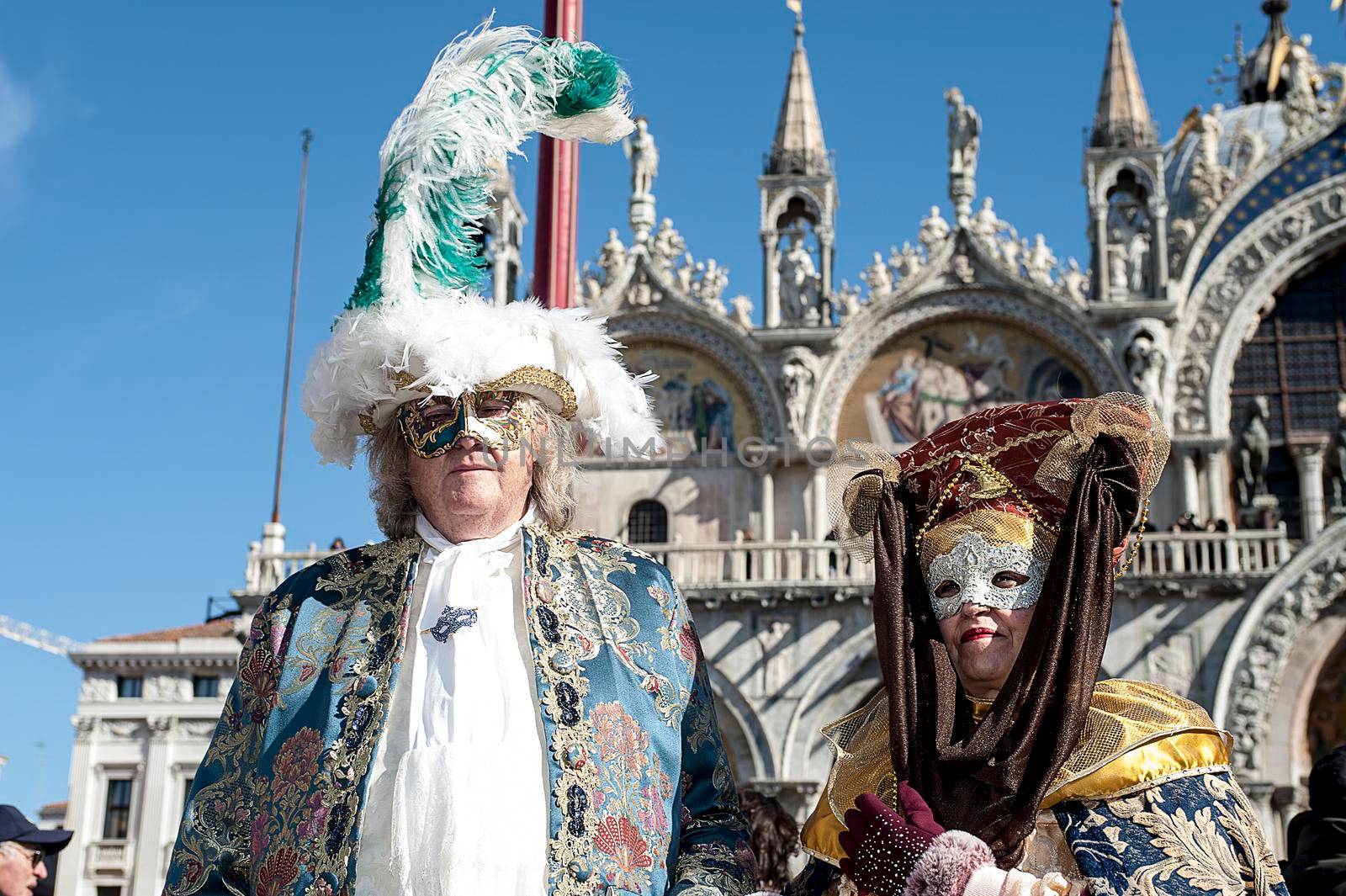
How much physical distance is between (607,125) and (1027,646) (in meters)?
1.78

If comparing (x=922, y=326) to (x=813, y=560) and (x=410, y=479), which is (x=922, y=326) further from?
(x=410, y=479)

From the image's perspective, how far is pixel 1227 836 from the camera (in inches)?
137

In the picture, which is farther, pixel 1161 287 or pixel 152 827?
pixel 152 827

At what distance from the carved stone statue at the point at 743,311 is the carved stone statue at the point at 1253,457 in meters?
5.87

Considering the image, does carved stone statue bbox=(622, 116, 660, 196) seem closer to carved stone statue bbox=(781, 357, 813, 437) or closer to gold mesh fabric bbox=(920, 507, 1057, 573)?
carved stone statue bbox=(781, 357, 813, 437)

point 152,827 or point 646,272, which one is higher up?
point 646,272

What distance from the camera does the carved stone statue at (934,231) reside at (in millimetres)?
20359

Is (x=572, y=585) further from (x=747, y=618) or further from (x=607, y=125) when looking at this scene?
(x=747, y=618)

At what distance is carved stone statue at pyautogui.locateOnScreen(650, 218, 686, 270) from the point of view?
68.4 ft

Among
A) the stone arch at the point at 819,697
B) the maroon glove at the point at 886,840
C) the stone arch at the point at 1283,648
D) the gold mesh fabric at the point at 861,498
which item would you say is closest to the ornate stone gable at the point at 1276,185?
the stone arch at the point at 1283,648

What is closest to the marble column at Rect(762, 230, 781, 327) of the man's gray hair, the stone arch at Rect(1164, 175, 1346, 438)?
the stone arch at Rect(1164, 175, 1346, 438)

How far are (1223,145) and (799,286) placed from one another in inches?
359

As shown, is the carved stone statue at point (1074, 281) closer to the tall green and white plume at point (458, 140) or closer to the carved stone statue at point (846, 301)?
the carved stone statue at point (846, 301)

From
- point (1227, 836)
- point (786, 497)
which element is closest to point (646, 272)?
point (786, 497)
